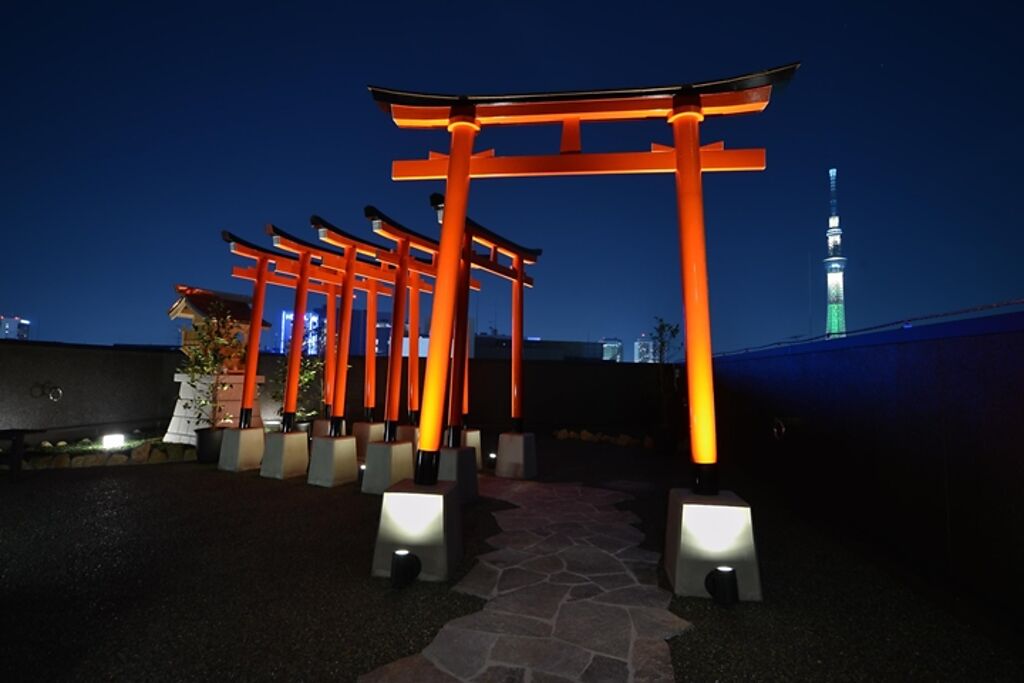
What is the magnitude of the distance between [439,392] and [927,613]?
4.48 meters

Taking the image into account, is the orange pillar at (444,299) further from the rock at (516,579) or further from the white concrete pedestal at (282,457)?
the white concrete pedestal at (282,457)

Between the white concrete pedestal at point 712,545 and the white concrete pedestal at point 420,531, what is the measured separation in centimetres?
208

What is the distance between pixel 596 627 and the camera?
3602 millimetres

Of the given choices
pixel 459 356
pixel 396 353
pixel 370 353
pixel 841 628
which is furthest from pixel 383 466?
pixel 841 628

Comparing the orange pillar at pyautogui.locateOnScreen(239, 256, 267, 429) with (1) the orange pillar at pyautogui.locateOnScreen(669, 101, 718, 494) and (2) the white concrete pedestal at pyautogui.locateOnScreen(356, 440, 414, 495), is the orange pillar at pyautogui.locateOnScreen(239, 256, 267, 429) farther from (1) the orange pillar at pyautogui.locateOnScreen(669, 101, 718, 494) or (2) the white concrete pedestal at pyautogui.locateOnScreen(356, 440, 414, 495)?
(1) the orange pillar at pyautogui.locateOnScreen(669, 101, 718, 494)

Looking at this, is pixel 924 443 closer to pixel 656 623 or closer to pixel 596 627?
pixel 656 623

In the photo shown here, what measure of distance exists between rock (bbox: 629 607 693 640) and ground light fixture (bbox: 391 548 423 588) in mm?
1868

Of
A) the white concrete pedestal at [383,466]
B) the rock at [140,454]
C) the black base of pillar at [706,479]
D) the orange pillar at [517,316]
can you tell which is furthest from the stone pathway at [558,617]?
Result: the rock at [140,454]

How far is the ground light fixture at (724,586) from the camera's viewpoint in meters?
3.90

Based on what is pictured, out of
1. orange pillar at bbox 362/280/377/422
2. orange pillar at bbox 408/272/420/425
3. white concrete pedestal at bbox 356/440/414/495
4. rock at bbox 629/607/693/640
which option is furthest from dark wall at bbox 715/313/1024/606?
orange pillar at bbox 362/280/377/422

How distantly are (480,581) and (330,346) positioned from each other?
7.72 m

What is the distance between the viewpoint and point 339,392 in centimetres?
916

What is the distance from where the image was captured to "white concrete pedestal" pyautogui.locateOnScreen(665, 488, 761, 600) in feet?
13.4

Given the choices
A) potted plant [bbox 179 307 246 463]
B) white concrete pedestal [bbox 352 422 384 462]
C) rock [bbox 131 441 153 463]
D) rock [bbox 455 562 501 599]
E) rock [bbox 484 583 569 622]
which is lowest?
rock [bbox 484 583 569 622]
